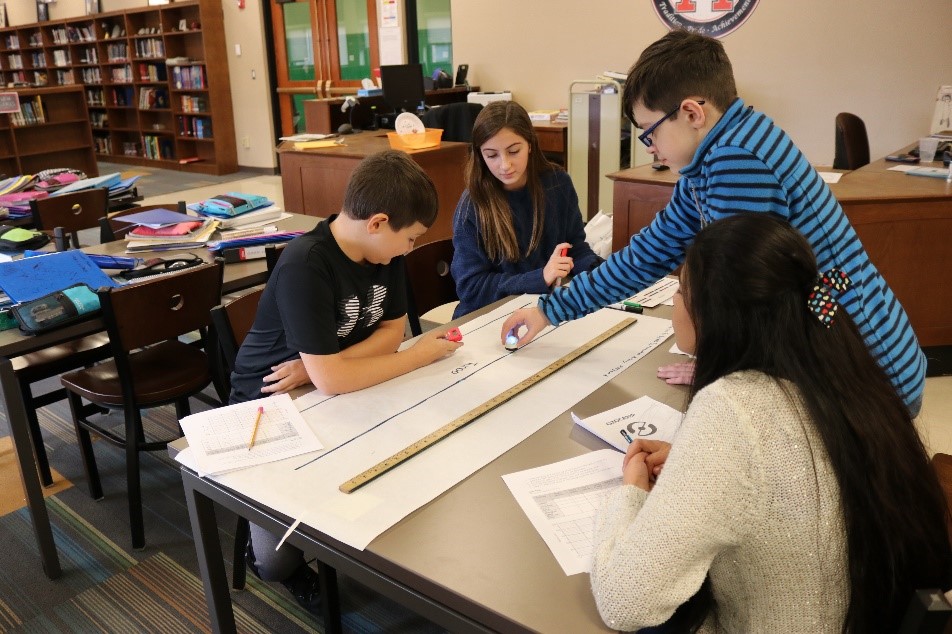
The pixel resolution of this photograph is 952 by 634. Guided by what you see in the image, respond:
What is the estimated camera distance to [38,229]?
10.4 feet

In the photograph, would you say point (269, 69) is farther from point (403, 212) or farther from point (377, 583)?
point (377, 583)

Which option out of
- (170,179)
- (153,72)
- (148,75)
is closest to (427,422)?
(170,179)

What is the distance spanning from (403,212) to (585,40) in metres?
5.09

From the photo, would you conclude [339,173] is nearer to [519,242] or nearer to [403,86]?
[403,86]

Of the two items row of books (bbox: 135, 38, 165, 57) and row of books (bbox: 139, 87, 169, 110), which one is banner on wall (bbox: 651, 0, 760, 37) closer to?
row of books (bbox: 135, 38, 165, 57)

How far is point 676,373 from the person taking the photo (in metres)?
1.40

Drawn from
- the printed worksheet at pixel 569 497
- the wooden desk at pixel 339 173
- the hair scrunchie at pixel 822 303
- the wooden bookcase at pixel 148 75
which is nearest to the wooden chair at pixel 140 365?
the printed worksheet at pixel 569 497

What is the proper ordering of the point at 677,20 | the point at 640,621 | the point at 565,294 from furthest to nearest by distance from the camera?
the point at 677,20 → the point at 565,294 → the point at 640,621

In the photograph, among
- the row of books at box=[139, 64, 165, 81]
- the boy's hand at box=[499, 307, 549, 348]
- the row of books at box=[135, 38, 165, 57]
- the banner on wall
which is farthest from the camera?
the row of books at box=[139, 64, 165, 81]

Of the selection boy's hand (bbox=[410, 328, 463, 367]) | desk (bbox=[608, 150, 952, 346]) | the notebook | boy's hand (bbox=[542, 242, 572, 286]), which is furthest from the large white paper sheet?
desk (bbox=[608, 150, 952, 346])

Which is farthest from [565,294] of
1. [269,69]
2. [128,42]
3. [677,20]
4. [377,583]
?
[128,42]

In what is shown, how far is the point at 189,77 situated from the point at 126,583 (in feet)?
27.1

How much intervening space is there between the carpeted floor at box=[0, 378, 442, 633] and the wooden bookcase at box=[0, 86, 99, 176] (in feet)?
19.5

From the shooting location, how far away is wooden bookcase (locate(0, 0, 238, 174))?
8.75m
